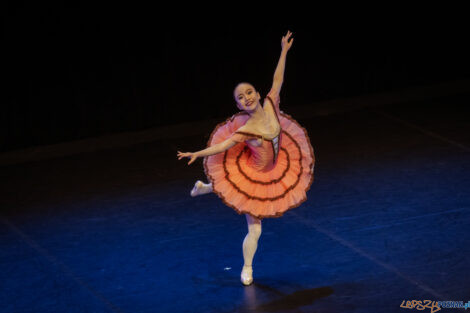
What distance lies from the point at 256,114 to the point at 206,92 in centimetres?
311

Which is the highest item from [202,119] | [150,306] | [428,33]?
[428,33]

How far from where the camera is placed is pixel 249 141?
5.39 m

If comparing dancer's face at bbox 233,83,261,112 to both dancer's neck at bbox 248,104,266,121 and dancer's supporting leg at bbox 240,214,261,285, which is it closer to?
dancer's neck at bbox 248,104,266,121

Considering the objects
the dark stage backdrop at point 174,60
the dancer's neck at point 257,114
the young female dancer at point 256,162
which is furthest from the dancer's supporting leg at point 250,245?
the dark stage backdrop at point 174,60

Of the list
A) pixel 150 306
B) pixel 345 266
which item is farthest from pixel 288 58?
pixel 150 306

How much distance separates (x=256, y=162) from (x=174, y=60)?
289 cm

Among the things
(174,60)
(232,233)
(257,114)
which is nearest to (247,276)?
(232,233)

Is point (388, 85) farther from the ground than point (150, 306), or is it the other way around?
point (388, 85)

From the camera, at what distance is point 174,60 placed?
8.16m

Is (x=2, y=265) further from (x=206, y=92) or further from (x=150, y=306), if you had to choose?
(x=206, y=92)

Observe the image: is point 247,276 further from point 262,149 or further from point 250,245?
point 262,149

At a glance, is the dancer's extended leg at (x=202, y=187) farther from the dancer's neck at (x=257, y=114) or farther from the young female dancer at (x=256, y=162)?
the dancer's neck at (x=257, y=114)

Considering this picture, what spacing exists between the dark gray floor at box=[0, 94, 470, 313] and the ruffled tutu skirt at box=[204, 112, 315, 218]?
51 centimetres

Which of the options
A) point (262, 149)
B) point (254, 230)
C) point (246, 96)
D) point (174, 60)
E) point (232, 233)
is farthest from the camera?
point (174, 60)
